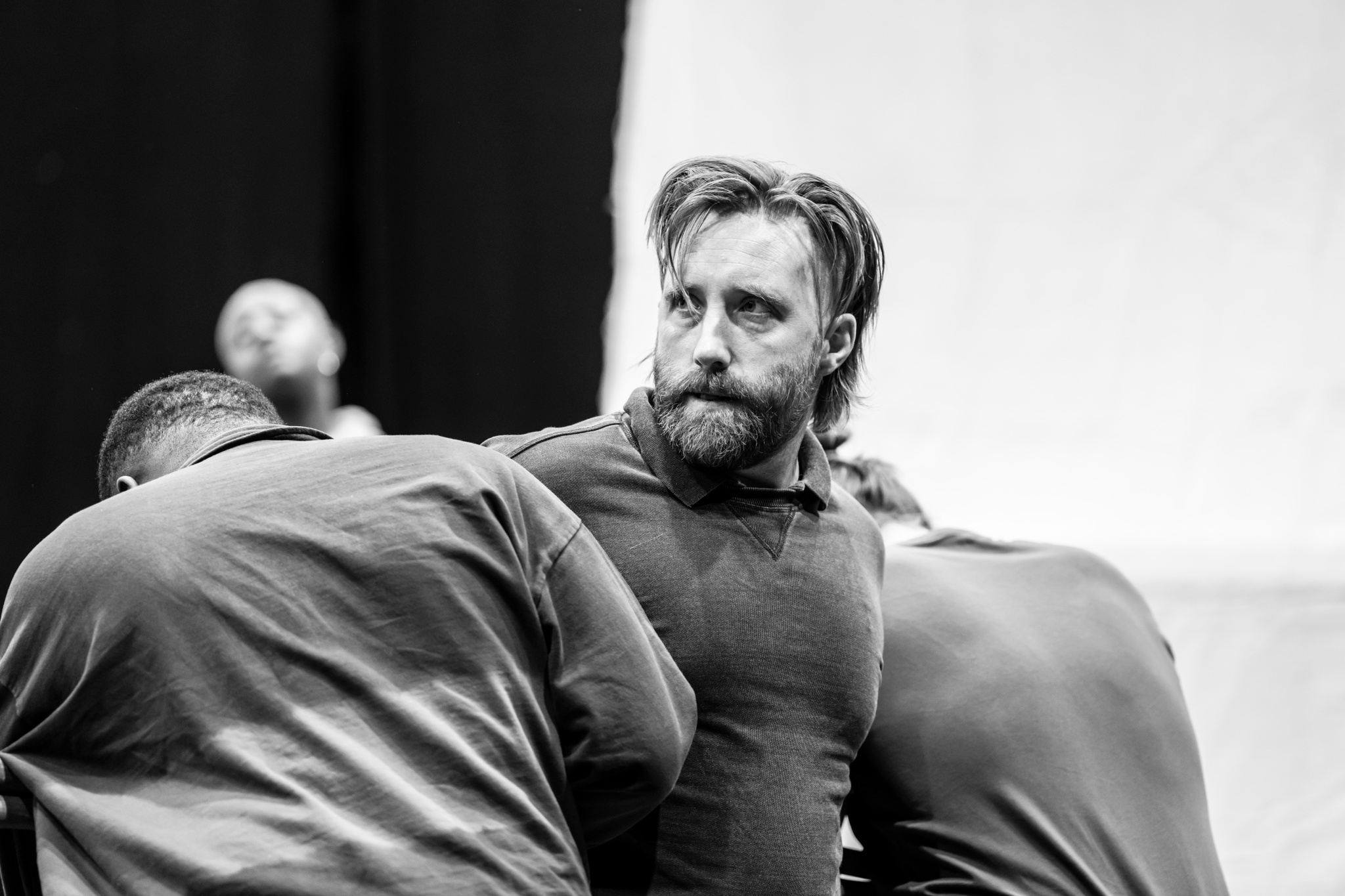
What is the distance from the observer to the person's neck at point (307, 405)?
11.2 feet

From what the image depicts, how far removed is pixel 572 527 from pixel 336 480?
226 mm

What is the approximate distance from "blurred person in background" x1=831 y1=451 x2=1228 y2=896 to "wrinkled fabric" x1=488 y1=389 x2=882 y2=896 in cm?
21

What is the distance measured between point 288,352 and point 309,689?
7.62 ft

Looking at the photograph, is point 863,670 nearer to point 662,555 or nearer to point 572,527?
point 662,555

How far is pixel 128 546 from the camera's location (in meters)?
1.24

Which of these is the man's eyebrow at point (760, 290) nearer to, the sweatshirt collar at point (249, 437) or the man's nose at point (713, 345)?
the man's nose at point (713, 345)

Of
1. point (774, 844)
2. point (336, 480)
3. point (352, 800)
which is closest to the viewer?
point (352, 800)

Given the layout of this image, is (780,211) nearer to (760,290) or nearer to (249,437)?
(760,290)

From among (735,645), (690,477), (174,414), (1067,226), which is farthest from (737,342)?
(1067,226)

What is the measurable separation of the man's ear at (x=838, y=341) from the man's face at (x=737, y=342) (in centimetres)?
7

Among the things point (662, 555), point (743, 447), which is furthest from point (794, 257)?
point (662, 555)

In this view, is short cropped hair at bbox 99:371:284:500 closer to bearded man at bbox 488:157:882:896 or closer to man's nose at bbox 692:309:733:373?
bearded man at bbox 488:157:882:896

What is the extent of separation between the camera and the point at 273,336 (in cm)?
345

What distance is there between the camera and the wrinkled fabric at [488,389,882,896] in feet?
5.02
